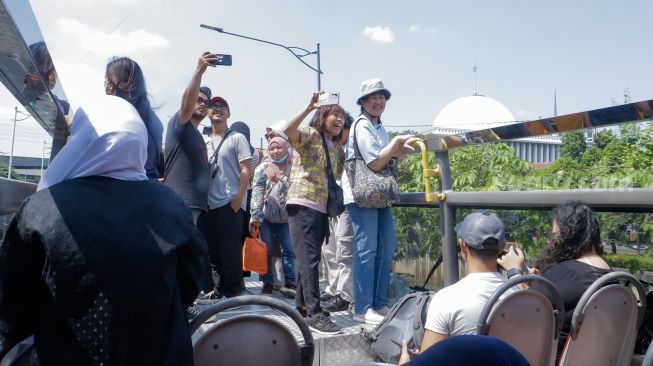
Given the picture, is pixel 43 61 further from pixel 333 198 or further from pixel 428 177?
pixel 428 177

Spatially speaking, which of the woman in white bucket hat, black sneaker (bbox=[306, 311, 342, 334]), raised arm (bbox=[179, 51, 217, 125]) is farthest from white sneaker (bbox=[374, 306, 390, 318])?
raised arm (bbox=[179, 51, 217, 125])

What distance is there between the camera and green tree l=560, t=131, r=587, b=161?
9.97 feet

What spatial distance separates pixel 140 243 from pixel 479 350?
95cm

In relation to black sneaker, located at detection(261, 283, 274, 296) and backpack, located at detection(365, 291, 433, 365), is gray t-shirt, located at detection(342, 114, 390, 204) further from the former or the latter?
black sneaker, located at detection(261, 283, 274, 296)

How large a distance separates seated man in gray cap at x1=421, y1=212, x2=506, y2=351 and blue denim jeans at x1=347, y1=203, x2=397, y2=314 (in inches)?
54.8

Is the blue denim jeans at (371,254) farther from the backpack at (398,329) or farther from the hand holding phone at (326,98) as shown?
the backpack at (398,329)

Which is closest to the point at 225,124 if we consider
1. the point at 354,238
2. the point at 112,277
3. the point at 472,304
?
the point at 354,238

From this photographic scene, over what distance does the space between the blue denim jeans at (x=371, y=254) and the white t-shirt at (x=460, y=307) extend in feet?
5.18

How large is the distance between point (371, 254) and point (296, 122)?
1028mm

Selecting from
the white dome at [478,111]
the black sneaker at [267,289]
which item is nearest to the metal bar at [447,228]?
the black sneaker at [267,289]

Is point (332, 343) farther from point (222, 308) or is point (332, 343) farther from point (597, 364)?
point (222, 308)

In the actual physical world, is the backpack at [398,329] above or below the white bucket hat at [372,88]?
below

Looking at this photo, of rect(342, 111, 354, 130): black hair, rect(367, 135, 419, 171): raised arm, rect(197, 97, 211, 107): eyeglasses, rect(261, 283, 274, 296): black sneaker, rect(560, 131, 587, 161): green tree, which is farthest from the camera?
rect(261, 283, 274, 296): black sneaker

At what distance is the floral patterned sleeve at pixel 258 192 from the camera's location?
16.8 feet
